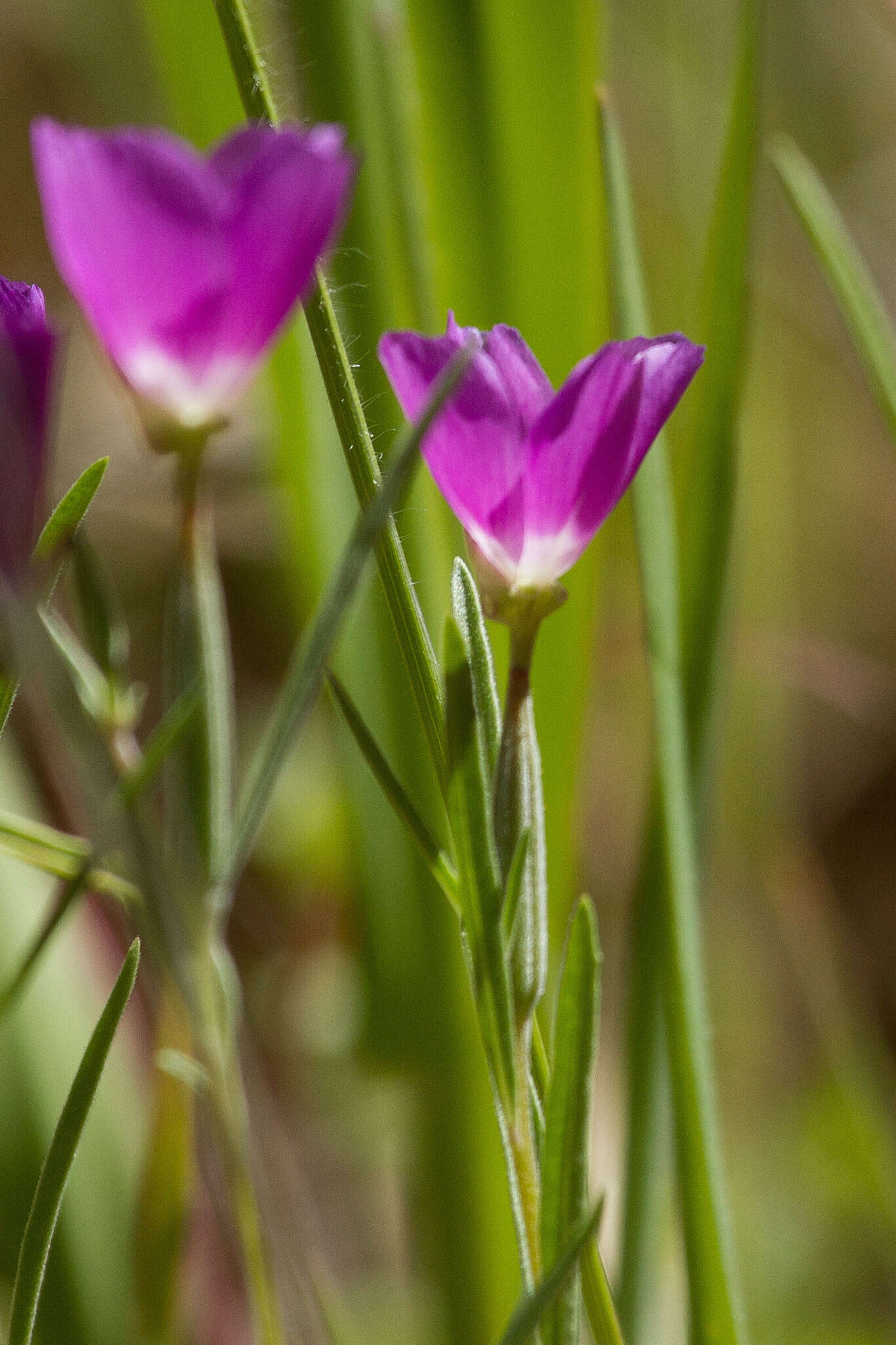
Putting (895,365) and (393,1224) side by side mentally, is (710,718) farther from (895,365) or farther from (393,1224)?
(393,1224)

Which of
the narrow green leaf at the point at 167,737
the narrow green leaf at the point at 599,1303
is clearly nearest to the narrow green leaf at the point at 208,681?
the narrow green leaf at the point at 167,737

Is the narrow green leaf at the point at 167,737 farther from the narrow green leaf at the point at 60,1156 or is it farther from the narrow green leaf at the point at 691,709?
the narrow green leaf at the point at 691,709

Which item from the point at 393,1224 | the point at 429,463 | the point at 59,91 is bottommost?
the point at 393,1224

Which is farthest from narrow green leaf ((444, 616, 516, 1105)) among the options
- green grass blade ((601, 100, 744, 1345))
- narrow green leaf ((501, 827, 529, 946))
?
green grass blade ((601, 100, 744, 1345))

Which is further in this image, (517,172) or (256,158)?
(517,172)

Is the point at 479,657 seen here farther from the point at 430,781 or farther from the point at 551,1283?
the point at 430,781

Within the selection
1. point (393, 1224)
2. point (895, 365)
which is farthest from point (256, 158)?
point (393, 1224)

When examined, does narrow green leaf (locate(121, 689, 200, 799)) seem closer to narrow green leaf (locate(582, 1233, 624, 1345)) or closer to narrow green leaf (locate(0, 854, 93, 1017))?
narrow green leaf (locate(0, 854, 93, 1017))

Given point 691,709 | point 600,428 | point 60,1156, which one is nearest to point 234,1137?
point 60,1156
